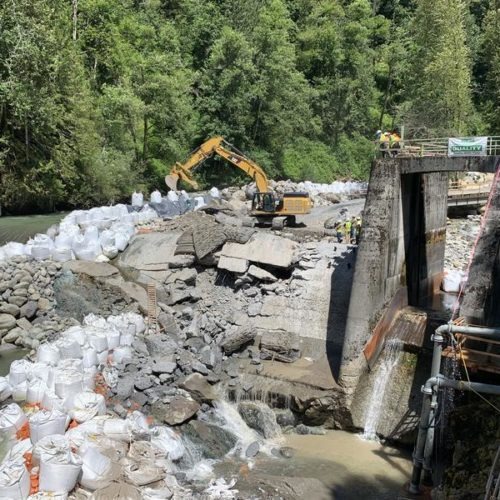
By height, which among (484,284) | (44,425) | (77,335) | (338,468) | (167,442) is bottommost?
(338,468)

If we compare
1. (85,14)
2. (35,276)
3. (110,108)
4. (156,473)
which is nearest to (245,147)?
(110,108)

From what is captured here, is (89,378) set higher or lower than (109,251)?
lower

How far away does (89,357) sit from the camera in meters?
12.1

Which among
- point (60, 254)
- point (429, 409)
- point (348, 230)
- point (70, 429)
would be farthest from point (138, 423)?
point (348, 230)

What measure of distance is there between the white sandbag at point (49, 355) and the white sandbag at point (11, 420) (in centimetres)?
190

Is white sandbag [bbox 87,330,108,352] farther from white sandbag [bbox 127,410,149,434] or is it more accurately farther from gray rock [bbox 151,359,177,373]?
white sandbag [bbox 127,410,149,434]

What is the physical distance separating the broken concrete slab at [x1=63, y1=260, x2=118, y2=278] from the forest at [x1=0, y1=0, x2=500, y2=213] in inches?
363

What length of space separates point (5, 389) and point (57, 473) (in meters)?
3.49

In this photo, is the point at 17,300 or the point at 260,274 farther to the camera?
the point at 260,274

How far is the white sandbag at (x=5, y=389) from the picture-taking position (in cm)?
1081

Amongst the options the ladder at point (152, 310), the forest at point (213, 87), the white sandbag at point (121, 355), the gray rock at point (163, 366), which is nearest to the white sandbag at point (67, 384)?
the white sandbag at point (121, 355)

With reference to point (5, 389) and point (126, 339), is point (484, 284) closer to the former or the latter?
point (126, 339)

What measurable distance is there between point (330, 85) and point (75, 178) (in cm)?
2461

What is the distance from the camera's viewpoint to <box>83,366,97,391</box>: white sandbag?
35.9 feet
